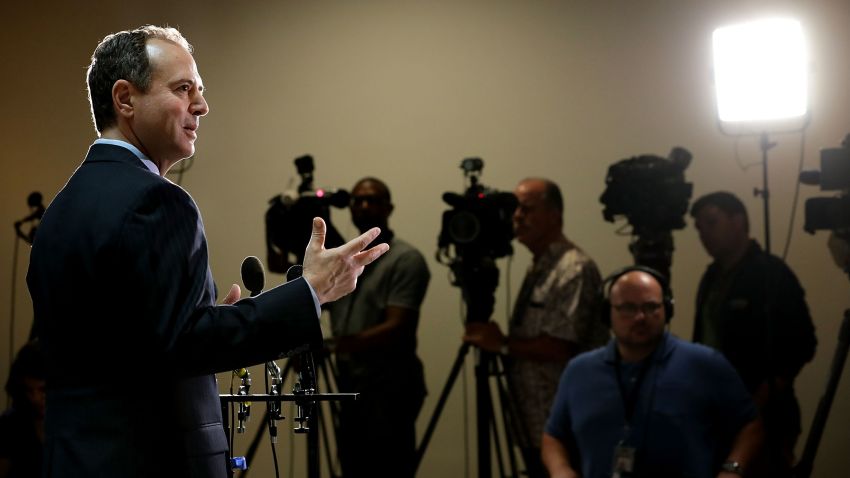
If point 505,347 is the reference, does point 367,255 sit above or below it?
above

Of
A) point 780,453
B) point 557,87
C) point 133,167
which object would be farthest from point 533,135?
point 133,167

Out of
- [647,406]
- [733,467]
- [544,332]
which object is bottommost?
[733,467]

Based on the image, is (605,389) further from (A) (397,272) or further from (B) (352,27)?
(B) (352,27)

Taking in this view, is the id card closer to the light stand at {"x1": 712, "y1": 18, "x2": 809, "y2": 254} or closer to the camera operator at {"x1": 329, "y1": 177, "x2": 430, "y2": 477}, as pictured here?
the light stand at {"x1": 712, "y1": 18, "x2": 809, "y2": 254}

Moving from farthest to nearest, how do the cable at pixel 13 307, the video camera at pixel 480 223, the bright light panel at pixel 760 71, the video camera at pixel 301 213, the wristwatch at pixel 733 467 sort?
1. the cable at pixel 13 307
2. the video camera at pixel 301 213
3. the video camera at pixel 480 223
4. the bright light panel at pixel 760 71
5. the wristwatch at pixel 733 467

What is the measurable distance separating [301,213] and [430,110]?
1.16 metres

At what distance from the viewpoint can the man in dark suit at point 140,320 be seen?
1.28 m

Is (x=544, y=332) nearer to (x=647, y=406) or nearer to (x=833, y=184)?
(x=647, y=406)

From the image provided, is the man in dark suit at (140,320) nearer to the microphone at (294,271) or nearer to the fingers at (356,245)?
the fingers at (356,245)

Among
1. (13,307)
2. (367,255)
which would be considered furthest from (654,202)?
(13,307)

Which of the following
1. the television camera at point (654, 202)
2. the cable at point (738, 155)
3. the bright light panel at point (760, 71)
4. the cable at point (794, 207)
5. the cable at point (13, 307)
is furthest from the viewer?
the cable at point (13, 307)

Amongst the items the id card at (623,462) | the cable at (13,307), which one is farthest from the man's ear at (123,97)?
the cable at (13,307)

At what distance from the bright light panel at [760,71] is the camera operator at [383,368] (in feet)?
4.35

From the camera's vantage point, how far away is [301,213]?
13.0 feet
